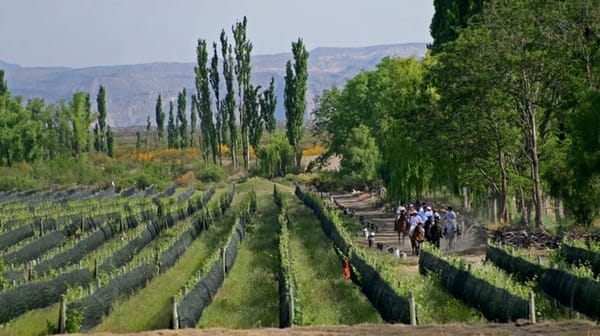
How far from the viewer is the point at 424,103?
42.5 metres

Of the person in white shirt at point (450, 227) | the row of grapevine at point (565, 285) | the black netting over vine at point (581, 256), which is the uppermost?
the row of grapevine at point (565, 285)

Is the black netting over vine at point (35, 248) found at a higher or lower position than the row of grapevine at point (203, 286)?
lower

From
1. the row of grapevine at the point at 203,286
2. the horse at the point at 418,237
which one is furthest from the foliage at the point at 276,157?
the horse at the point at 418,237

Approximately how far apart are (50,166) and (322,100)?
27.3 m

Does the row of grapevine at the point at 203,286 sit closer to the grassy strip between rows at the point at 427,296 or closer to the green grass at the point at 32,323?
the green grass at the point at 32,323

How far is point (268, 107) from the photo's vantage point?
100062 mm

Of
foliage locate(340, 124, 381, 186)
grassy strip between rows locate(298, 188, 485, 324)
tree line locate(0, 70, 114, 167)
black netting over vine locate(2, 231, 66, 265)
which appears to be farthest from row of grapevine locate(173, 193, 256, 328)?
tree line locate(0, 70, 114, 167)

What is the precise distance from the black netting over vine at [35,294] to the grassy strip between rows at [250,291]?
3622mm

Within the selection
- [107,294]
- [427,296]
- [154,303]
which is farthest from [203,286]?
[427,296]

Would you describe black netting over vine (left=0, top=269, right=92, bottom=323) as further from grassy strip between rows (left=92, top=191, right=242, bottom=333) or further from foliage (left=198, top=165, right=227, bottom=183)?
foliage (left=198, top=165, right=227, bottom=183)

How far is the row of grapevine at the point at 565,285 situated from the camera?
18422 mm

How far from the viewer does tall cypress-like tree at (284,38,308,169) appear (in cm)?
9131

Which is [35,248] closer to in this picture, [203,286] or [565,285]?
[203,286]

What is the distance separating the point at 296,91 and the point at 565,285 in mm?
72496
